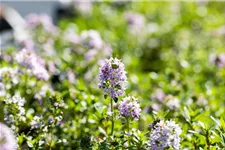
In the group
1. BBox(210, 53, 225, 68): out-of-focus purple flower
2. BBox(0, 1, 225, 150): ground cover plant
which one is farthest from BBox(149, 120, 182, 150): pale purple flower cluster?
BBox(210, 53, 225, 68): out-of-focus purple flower

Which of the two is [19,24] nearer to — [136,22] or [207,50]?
[136,22]

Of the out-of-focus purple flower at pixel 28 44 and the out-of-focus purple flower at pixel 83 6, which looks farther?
Answer: the out-of-focus purple flower at pixel 83 6

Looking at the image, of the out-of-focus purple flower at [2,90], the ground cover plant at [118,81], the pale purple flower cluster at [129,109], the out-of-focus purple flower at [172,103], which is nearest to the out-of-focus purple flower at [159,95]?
the ground cover plant at [118,81]

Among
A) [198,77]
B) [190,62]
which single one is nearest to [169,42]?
[190,62]

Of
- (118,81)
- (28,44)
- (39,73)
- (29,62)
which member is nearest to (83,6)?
(28,44)

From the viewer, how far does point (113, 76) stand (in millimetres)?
2605

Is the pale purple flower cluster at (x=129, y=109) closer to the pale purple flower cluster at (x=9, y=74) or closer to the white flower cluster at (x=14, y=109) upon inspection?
the white flower cluster at (x=14, y=109)

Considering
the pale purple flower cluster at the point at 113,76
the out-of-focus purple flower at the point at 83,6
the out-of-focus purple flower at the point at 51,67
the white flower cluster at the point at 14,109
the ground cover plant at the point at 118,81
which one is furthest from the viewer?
the out-of-focus purple flower at the point at 83,6

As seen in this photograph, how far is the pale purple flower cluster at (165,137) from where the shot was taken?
7.91 feet

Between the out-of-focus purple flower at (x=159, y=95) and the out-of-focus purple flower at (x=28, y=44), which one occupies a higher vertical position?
the out-of-focus purple flower at (x=28, y=44)

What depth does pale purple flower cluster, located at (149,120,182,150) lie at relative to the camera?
2410 millimetres

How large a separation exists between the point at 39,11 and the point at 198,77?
324 cm

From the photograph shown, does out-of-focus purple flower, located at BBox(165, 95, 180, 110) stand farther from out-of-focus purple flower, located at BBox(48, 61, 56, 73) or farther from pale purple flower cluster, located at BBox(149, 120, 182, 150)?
pale purple flower cluster, located at BBox(149, 120, 182, 150)

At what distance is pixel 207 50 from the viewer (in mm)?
5684
